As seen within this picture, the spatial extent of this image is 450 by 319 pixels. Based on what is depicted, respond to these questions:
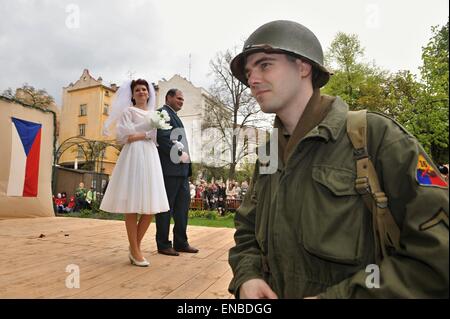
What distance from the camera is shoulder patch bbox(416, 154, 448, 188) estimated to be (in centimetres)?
103

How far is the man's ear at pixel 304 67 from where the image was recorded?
149 centimetres

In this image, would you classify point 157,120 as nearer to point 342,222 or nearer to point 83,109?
point 342,222

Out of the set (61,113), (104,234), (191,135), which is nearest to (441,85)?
(104,234)

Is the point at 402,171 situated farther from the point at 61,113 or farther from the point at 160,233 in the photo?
the point at 61,113

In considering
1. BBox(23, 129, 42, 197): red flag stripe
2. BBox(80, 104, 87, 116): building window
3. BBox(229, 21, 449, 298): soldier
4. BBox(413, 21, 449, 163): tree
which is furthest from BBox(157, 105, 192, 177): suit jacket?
BBox(80, 104, 87, 116): building window

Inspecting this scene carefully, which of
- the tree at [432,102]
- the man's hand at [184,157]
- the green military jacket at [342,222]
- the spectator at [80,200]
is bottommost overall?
the spectator at [80,200]

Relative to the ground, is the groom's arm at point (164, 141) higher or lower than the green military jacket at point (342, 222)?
higher

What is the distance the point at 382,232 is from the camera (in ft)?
3.63

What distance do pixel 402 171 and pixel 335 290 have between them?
16.6 inches

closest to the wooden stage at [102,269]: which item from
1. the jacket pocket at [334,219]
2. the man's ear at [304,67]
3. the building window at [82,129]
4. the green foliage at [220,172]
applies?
the jacket pocket at [334,219]

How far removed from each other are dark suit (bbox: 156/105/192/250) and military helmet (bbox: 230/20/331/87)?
287 centimetres

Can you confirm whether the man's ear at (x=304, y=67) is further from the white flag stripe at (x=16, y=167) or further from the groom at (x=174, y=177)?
the white flag stripe at (x=16, y=167)

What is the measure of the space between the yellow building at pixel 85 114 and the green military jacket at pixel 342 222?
38930 mm

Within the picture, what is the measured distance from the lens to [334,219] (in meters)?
1.14
